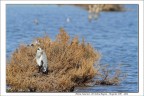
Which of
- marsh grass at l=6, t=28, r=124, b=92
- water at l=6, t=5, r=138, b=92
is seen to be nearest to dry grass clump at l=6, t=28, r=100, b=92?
marsh grass at l=6, t=28, r=124, b=92

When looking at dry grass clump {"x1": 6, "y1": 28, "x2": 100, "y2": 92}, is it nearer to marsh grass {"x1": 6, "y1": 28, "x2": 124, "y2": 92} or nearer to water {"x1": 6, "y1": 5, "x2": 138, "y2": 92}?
marsh grass {"x1": 6, "y1": 28, "x2": 124, "y2": 92}

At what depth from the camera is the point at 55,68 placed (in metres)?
15.4

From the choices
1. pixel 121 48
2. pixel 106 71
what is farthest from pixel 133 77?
pixel 121 48

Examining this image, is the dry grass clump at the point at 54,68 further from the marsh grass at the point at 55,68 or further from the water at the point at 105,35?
the water at the point at 105,35

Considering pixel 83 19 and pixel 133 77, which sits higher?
pixel 83 19

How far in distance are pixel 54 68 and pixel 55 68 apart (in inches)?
1.0

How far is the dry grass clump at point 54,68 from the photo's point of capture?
1521 centimetres

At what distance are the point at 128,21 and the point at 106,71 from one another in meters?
27.6

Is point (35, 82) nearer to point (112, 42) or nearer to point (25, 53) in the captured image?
point (25, 53)

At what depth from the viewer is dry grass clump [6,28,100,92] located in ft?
49.9

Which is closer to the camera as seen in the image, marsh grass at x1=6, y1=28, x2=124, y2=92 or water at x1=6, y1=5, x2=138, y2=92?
marsh grass at x1=6, y1=28, x2=124, y2=92

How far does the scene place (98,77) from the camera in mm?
16406

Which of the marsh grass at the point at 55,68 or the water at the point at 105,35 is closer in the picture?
the marsh grass at the point at 55,68

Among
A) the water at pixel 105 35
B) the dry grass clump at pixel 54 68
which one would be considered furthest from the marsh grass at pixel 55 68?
the water at pixel 105 35
